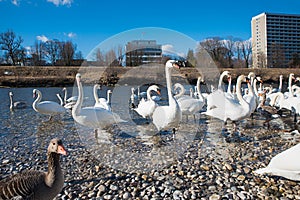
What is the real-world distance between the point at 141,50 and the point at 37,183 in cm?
548

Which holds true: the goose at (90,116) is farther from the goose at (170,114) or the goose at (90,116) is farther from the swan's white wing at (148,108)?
the swan's white wing at (148,108)

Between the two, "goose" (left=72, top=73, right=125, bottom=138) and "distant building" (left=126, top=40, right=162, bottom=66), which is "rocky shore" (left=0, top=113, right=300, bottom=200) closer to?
"goose" (left=72, top=73, right=125, bottom=138)

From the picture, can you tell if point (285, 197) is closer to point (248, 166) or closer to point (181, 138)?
point (248, 166)

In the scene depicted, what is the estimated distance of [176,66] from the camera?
684 cm

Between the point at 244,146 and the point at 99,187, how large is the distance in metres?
4.01

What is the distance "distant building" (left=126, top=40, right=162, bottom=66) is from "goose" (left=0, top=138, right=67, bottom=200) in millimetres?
4102

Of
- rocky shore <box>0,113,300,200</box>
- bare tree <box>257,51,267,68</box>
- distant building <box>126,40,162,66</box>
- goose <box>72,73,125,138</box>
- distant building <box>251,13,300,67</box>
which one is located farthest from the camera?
distant building <box>251,13,300,67</box>

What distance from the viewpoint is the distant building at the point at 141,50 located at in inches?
261

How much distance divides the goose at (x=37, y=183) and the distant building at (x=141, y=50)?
4.10 metres

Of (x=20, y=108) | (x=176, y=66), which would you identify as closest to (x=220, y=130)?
(x=176, y=66)

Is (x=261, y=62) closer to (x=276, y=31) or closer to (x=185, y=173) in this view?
(x=276, y=31)

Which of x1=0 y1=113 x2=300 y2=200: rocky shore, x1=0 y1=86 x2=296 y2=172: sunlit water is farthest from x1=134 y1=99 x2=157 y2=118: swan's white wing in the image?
x1=0 y1=113 x2=300 y2=200: rocky shore

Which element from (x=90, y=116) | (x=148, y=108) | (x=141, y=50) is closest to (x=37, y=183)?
(x=90, y=116)

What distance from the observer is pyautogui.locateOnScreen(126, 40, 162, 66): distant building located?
21.7 feet
